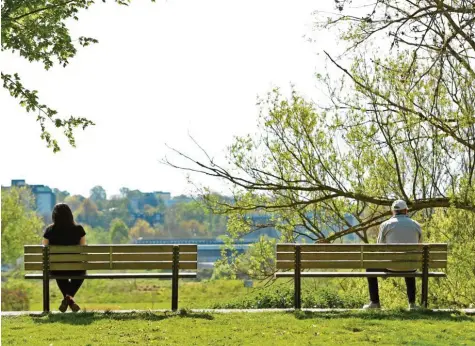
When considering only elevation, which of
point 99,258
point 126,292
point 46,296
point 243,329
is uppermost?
point 99,258

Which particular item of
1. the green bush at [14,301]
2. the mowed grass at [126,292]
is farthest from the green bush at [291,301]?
the mowed grass at [126,292]

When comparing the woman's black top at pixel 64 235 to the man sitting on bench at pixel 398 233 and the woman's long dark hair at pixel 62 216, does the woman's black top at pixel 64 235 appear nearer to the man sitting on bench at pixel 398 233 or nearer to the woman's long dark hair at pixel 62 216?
the woman's long dark hair at pixel 62 216

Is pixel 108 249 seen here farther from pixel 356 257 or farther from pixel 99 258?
pixel 356 257

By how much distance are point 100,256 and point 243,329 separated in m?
2.25

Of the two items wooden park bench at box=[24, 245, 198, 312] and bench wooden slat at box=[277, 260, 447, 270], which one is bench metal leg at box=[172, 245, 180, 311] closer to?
wooden park bench at box=[24, 245, 198, 312]

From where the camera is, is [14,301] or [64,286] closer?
[64,286]

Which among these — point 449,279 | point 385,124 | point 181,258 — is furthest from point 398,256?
point 449,279

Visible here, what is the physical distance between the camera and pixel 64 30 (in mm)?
12133

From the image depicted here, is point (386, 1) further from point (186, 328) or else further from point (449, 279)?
point (449, 279)

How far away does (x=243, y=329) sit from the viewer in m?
7.98

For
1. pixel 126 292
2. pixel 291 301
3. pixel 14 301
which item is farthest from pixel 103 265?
pixel 126 292

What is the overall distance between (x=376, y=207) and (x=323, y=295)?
4797mm

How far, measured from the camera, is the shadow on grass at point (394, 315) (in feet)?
28.6

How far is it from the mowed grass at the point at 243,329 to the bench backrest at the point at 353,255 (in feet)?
2.46
